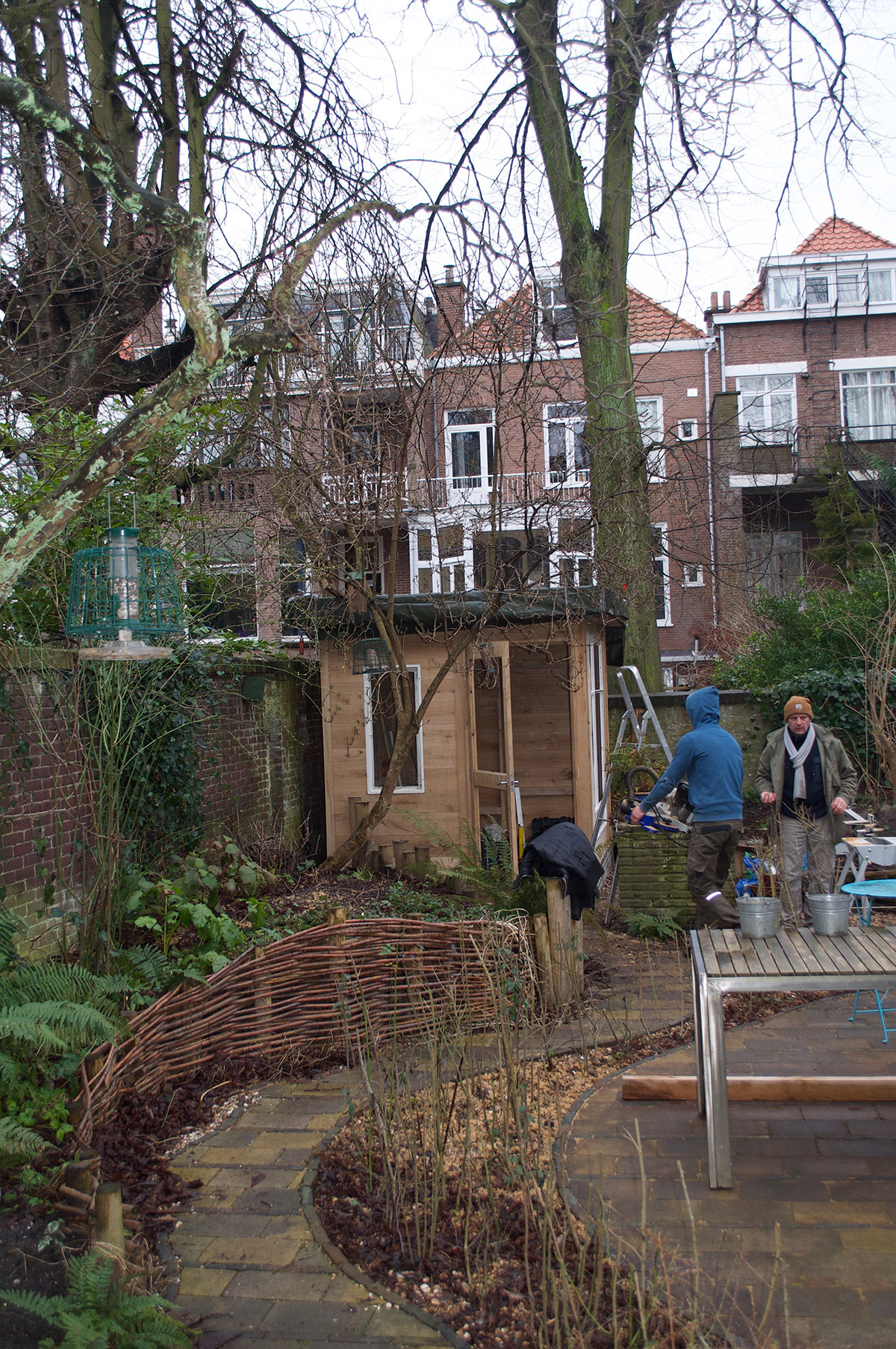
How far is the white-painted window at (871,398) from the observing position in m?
25.8

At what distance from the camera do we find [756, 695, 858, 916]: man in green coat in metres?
7.07

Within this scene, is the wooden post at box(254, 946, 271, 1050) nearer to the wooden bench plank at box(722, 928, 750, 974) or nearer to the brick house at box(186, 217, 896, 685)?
the wooden bench plank at box(722, 928, 750, 974)

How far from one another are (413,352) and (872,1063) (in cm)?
522

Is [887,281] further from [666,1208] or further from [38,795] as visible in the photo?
[666,1208]

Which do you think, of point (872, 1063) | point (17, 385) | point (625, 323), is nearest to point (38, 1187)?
point (872, 1063)

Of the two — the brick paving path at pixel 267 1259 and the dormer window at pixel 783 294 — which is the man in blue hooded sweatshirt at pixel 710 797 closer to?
the brick paving path at pixel 267 1259

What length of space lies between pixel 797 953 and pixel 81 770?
11.8 ft

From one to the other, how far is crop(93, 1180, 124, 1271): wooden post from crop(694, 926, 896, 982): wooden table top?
2089 mm

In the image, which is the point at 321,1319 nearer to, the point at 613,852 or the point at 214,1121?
A: the point at 214,1121

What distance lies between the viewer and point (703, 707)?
671 centimetres

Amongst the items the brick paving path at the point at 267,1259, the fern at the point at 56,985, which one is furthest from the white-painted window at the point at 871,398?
the brick paving path at the point at 267,1259

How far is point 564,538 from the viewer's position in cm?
717

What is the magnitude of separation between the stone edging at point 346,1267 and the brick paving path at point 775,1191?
60cm

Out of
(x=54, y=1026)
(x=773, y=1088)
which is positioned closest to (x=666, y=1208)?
(x=773, y=1088)
